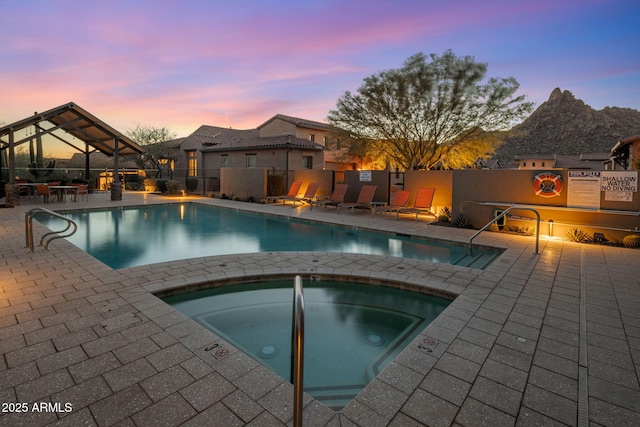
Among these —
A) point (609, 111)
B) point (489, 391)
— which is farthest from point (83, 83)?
point (609, 111)

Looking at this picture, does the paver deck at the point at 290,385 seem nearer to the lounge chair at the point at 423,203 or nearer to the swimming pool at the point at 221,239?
the swimming pool at the point at 221,239

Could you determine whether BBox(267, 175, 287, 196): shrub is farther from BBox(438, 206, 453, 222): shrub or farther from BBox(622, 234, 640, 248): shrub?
BBox(622, 234, 640, 248): shrub

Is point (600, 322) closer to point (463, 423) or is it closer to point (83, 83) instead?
point (463, 423)

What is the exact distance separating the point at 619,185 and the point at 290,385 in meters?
9.29

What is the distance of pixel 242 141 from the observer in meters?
26.3

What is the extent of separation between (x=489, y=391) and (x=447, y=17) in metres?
13.9

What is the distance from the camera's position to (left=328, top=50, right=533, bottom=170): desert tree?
57.8 ft

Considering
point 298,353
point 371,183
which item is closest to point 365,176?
point 371,183

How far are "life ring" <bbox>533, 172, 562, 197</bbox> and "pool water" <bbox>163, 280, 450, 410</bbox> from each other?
6.24m

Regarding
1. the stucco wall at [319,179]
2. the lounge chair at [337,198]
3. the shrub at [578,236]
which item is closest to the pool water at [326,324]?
the shrub at [578,236]

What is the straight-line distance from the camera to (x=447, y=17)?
41.6ft

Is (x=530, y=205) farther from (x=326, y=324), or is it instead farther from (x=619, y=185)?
(x=326, y=324)

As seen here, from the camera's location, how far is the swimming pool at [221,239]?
24.0ft

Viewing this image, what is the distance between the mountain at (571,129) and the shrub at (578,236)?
46.6 meters
